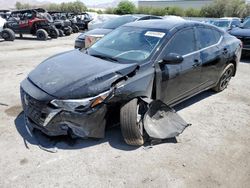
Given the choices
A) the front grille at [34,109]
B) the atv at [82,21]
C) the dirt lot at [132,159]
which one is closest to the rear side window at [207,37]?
the dirt lot at [132,159]

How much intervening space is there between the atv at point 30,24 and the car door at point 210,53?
11882 millimetres

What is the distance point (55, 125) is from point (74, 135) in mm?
280

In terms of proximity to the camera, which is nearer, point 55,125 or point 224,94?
point 55,125

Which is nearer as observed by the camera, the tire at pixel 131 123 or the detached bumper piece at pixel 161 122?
the tire at pixel 131 123

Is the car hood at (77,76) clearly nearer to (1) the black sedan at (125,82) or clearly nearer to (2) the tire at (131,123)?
(1) the black sedan at (125,82)

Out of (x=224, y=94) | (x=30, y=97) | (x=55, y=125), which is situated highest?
(x=30, y=97)

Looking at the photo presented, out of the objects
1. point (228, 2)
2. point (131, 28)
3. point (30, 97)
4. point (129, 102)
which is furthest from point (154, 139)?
point (228, 2)

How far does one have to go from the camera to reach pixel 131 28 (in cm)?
460

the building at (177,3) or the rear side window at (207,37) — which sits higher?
the rear side window at (207,37)

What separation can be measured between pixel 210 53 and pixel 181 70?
3.38 ft

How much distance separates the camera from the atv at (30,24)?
15039 mm

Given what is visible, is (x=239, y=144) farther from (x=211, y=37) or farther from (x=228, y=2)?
(x=228, y=2)

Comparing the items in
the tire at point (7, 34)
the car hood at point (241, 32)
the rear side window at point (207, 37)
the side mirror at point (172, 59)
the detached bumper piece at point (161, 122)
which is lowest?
the tire at point (7, 34)

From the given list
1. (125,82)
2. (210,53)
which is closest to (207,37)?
(210,53)
